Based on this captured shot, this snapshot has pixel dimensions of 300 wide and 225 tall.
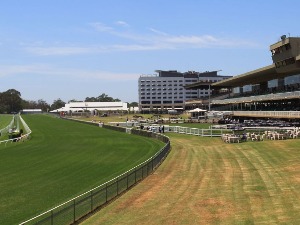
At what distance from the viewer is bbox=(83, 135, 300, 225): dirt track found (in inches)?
613

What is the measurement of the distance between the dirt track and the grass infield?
268cm

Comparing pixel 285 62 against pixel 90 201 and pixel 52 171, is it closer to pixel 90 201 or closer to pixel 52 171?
pixel 52 171

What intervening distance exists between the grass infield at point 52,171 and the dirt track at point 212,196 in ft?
8.80

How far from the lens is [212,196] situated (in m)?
18.8

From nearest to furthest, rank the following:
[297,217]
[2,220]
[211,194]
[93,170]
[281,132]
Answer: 1. [297,217]
2. [2,220]
3. [211,194]
4. [93,170]
5. [281,132]

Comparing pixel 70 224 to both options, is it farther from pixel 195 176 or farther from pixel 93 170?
pixel 93 170

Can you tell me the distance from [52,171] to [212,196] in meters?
11.5

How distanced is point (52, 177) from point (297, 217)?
1415 cm

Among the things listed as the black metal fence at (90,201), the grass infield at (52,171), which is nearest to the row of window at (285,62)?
the grass infield at (52,171)

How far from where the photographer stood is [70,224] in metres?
15.2

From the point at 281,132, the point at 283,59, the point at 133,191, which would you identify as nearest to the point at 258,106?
the point at 283,59

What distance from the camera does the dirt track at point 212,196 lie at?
15564mm

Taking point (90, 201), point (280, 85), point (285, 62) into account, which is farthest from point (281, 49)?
point (90, 201)

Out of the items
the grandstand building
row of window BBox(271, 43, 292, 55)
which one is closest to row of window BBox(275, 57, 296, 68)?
the grandstand building
